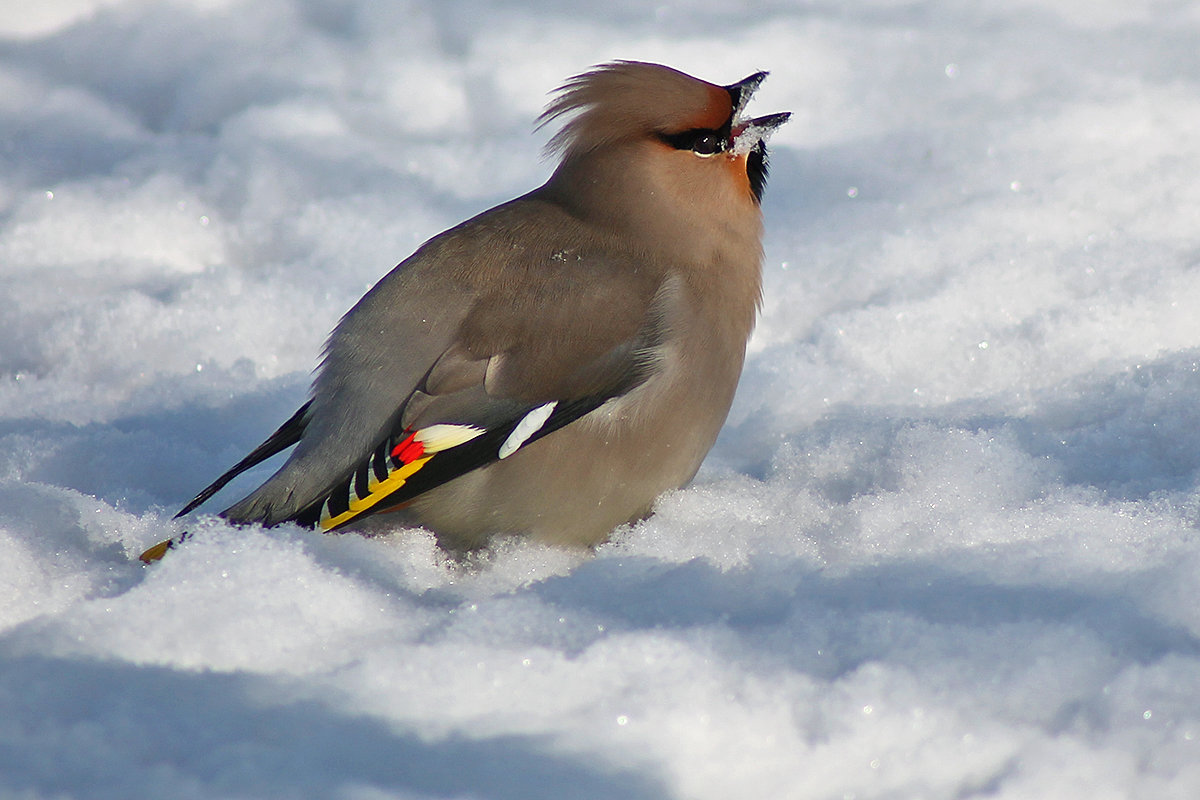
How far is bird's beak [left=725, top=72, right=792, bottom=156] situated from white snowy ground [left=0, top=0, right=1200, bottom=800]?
2.37 ft

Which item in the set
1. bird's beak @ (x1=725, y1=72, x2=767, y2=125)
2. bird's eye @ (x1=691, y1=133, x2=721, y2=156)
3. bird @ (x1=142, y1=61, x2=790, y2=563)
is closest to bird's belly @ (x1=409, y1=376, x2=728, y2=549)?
bird @ (x1=142, y1=61, x2=790, y2=563)

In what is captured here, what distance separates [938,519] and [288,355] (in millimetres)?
2160

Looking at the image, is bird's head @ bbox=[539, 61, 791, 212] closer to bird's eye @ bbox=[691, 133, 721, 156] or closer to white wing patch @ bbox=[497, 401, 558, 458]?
bird's eye @ bbox=[691, 133, 721, 156]

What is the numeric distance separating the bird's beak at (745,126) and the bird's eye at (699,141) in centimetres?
3

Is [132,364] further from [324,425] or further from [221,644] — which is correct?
[221,644]

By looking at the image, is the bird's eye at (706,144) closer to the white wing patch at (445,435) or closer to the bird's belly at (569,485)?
the bird's belly at (569,485)

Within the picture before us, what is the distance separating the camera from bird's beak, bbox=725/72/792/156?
9.70 feet

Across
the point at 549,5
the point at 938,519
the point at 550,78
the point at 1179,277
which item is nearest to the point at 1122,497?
the point at 938,519

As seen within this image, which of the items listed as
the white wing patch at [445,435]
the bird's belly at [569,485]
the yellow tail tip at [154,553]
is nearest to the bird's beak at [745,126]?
the bird's belly at [569,485]

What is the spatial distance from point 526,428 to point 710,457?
83 centimetres

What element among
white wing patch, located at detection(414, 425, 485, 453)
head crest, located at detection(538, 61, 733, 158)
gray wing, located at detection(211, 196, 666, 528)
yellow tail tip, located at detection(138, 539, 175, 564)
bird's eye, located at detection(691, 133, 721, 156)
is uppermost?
head crest, located at detection(538, 61, 733, 158)

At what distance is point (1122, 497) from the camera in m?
2.57

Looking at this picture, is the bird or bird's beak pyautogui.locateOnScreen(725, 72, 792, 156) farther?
bird's beak pyautogui.locateOnScreen(725, 72, 792, 156)

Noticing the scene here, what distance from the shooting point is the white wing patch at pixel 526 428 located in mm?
2537
